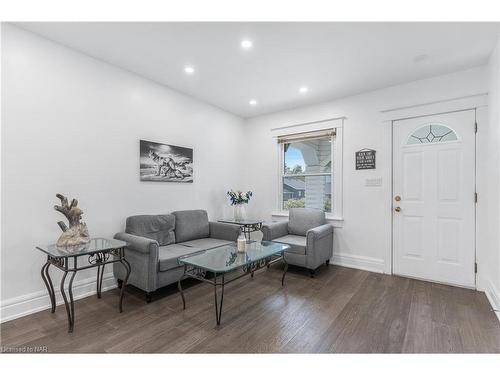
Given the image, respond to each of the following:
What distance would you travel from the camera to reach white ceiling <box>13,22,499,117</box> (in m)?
2.26

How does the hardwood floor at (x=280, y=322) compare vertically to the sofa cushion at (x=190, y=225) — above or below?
below

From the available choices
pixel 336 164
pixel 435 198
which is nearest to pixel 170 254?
pixel 336 164

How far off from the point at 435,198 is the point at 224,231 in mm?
2789

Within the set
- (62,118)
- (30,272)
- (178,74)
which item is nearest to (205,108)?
(178,74)

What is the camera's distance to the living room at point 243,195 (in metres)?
2.17

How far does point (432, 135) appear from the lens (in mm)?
3219

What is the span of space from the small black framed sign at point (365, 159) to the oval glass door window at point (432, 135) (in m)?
0.47

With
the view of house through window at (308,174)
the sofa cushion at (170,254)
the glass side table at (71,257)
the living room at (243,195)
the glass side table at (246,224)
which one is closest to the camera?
the glass side table at (71,257)

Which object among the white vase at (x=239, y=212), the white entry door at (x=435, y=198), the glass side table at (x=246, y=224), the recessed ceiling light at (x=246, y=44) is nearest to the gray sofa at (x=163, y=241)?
the glass side table at (x=246, y=224)

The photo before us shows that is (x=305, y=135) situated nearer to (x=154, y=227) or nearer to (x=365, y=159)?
(x=365, y=159)

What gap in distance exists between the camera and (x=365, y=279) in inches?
129

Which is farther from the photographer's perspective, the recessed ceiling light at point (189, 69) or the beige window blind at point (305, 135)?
the beige window blind at point (305, 135)

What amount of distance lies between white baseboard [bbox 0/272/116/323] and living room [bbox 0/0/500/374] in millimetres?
14

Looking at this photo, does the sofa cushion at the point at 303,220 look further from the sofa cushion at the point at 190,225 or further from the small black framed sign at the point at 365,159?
the sofa cushion at the point at 190,225
